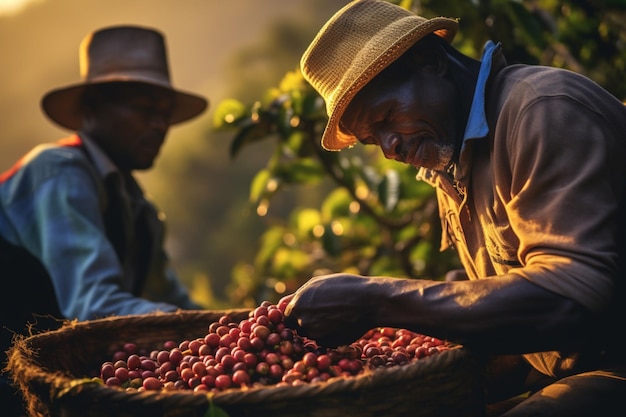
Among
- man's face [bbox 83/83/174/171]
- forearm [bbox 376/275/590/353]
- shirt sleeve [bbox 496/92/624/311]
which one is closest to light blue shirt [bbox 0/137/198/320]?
man's face [bbox 83/83/174/171]

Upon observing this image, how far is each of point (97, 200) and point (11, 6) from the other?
36956 millimetres

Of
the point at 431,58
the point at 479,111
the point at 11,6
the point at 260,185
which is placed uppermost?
the point at 431,58

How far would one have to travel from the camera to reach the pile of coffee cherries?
6.08 ft

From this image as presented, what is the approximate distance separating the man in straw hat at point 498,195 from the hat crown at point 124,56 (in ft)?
6.79

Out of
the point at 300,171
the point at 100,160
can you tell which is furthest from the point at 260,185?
the point at 100,160

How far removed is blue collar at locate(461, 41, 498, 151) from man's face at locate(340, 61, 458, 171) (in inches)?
2.9

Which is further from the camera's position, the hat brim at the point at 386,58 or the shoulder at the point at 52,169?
the shoulder at the point at 52,169

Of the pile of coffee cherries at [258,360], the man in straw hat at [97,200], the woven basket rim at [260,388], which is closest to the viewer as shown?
the woven basket rim at [260,388]

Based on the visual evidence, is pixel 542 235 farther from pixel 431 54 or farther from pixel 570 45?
pixel 570 45

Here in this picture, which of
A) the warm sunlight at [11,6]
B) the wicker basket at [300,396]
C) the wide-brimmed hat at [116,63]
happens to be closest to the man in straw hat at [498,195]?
the wicker basket at [300,396]

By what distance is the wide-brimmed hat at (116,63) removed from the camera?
13.3ft

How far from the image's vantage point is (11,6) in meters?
36.4

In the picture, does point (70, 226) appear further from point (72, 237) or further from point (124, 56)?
point (124, 56)

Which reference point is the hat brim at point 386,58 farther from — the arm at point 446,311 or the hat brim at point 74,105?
the hat brim at point 74,105
